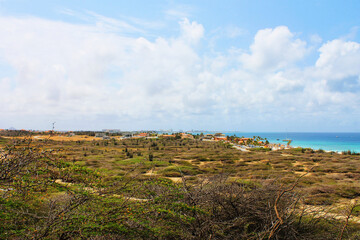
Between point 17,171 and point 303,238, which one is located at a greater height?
Result: point 17,171

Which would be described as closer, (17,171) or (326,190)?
(17,171)

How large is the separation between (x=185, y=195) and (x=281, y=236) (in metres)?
2.32

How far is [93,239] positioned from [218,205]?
292cm

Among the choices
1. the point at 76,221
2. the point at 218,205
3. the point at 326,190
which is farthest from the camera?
the point at 326,190

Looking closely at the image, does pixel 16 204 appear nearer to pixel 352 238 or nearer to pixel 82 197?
pixel 82 197

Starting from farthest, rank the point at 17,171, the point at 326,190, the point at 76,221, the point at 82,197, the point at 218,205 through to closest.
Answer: the point at 326,190 → the point at 218,205 → the point at 82,197 → the point at 17,171 → the point at 76,221

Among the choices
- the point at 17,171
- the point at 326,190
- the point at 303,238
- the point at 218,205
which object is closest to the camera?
the point at 17,171

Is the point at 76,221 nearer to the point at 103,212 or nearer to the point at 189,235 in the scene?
the point at 103,212

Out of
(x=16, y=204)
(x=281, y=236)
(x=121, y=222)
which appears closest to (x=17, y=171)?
(x=16, y=204)

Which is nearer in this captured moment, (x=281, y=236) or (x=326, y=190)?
(x=281, y=236)

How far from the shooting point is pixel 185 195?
5.26 meters

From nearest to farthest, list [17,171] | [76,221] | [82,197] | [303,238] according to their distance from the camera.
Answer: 1. [76,221]
2. [17,171]
3. [82,197]
4. [303,238]

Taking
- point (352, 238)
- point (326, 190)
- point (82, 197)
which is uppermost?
point (82, 197)

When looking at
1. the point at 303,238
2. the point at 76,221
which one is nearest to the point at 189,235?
the point at 76,221
